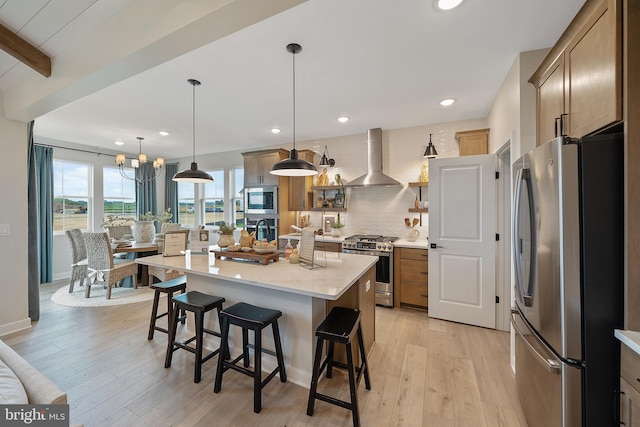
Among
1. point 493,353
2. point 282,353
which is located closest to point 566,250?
point 493,353

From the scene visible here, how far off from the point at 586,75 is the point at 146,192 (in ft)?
25.4

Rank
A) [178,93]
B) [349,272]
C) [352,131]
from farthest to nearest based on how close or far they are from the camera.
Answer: [352,131] < [178,93] < [349,272]

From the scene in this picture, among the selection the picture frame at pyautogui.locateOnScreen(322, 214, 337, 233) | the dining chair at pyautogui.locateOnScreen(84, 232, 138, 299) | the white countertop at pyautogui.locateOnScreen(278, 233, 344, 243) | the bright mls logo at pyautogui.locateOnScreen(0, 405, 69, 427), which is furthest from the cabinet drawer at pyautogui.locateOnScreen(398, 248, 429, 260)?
the dining chair at pyautogui.locateOnScreen(84, 232, 138, 299)

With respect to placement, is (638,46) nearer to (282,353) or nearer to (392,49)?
(392,49)

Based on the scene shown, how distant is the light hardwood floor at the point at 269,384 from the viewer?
174 cm

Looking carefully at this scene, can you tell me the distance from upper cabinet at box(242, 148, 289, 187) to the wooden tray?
2.31 m

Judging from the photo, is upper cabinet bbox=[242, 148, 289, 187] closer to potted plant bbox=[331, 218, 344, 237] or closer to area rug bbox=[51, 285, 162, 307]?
potted plant bbox=[331, 218, 344, 237]

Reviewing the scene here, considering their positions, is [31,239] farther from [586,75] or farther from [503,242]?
[503,242]

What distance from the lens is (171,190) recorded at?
6.78 m

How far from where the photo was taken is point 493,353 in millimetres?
2518

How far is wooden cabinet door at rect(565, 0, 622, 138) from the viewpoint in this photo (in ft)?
3.76

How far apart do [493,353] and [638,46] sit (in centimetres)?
253

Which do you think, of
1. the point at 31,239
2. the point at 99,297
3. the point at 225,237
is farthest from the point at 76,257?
the point at 225,237

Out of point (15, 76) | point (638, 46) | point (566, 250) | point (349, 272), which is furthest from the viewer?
point (15, 76)
